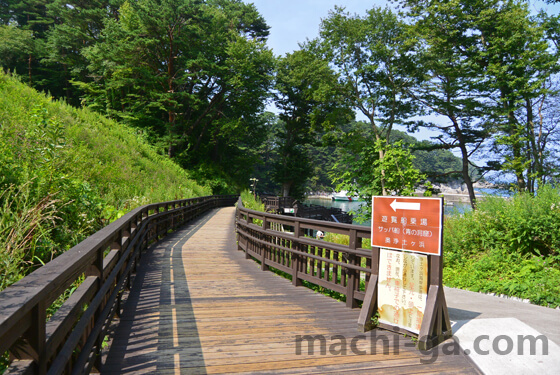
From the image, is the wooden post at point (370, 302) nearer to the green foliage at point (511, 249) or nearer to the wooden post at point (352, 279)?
the wooden post at point (352, 279)

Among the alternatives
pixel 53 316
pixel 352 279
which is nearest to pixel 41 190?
pixel 53 316

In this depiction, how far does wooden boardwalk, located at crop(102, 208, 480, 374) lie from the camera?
354 cm

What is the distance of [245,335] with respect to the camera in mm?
4289

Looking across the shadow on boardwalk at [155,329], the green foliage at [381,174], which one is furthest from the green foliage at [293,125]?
the shadow on boardwalk at [155,329]

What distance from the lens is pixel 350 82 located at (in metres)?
32.9

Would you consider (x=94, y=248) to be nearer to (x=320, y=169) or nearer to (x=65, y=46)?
(x=65, y=46)

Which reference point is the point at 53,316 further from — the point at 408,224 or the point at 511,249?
the point at 511,249

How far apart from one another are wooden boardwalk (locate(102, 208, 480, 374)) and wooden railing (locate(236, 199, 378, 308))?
0.30 meters

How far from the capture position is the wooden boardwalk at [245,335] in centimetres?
354

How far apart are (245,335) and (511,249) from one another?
7.46 meters

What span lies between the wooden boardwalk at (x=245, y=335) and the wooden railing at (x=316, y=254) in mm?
296

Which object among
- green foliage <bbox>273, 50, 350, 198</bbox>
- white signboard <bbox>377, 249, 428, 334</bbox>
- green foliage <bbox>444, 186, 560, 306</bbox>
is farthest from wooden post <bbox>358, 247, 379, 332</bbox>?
green foliage <bbox>273, 50, 350, 198</bbox>

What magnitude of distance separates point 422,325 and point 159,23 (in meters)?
35.3

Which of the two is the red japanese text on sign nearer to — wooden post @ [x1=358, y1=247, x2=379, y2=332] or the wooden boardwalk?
wooden post @ [x1=358, y1=247, x2=379, y2=332]
